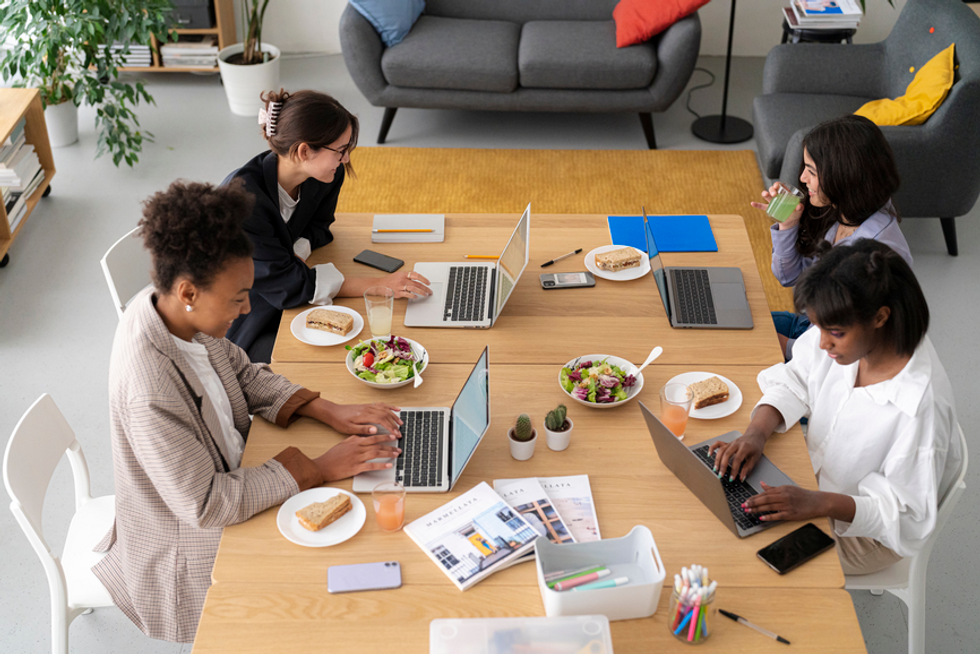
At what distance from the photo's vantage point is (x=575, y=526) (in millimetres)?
1640

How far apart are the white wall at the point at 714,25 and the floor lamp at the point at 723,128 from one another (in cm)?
73

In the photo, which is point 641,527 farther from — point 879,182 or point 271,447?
point 879,182

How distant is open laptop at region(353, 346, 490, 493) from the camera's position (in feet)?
5.67

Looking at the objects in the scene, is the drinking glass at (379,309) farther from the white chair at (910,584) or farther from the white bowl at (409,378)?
the white chair at (910,584)

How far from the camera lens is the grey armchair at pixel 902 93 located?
3.36m

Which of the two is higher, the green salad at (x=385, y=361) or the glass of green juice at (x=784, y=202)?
the glass of green juice at (x=784, y=202)

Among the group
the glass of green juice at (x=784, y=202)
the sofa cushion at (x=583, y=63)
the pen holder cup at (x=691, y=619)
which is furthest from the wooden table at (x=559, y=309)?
the sofa cushion at (x=583, y=63)

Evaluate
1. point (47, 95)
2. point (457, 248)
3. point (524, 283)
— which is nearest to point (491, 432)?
point (524, 283)

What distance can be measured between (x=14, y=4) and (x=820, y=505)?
12.8 ft

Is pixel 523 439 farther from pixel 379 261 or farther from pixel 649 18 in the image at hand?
pixel 649 18

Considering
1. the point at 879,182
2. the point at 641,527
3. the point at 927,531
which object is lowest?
the point at 927,531

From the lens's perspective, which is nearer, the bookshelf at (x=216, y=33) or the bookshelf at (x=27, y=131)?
the bookshelf at (x=27, y=131)

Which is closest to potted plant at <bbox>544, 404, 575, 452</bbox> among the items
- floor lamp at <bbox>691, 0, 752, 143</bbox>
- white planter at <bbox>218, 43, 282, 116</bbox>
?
floor lamp at <bbox>691, 0, 752, 143</bbox>

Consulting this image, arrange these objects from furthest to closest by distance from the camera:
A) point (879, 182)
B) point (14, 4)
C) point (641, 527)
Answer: point (14, 4)
point (879, 182)
point (641, 527)
